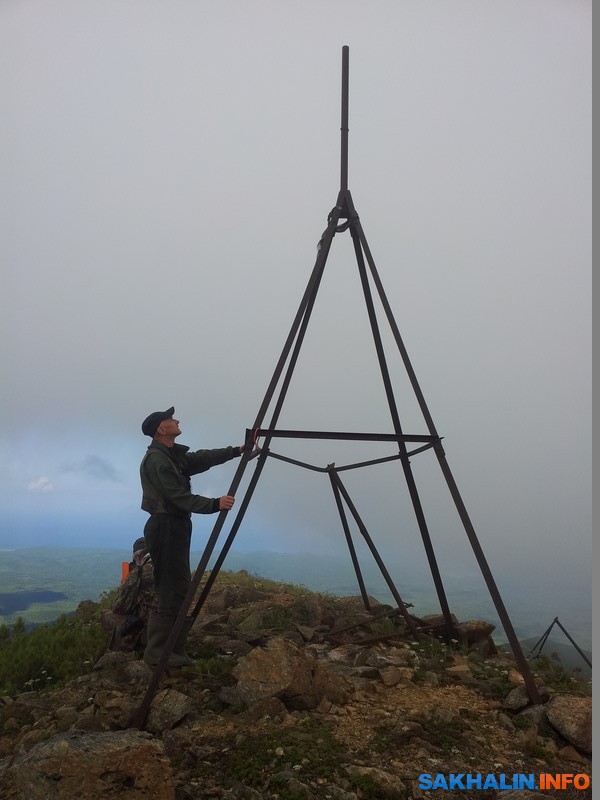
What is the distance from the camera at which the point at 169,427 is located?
19.6ft

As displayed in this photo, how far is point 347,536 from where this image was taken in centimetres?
735

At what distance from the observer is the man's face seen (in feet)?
19.6

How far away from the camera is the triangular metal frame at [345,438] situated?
5.14 meters

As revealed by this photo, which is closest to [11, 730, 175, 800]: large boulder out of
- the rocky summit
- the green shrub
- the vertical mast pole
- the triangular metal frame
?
the rocky summit

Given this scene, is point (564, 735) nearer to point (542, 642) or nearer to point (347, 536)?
point (542, 642)

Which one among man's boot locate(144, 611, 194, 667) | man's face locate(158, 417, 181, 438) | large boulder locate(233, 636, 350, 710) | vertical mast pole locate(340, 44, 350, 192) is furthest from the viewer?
vertical mast pole locate(340, 44, 350, 192)

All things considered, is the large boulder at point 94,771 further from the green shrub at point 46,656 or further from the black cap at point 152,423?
the black cap at point 152,423

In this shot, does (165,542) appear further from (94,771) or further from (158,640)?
(94,771)

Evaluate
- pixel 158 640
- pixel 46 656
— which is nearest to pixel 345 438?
pixel 158 640

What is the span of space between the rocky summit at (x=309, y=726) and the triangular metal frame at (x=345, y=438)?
42cm

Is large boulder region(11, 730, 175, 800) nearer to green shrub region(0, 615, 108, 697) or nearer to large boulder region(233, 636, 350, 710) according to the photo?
large boulder region(233, 636, 350, 710)

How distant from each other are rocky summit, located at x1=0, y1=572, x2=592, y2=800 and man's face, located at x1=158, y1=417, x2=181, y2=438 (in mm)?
2269

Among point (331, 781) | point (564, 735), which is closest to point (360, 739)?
point (331, 781)

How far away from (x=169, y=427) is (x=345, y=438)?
180 centimetres
